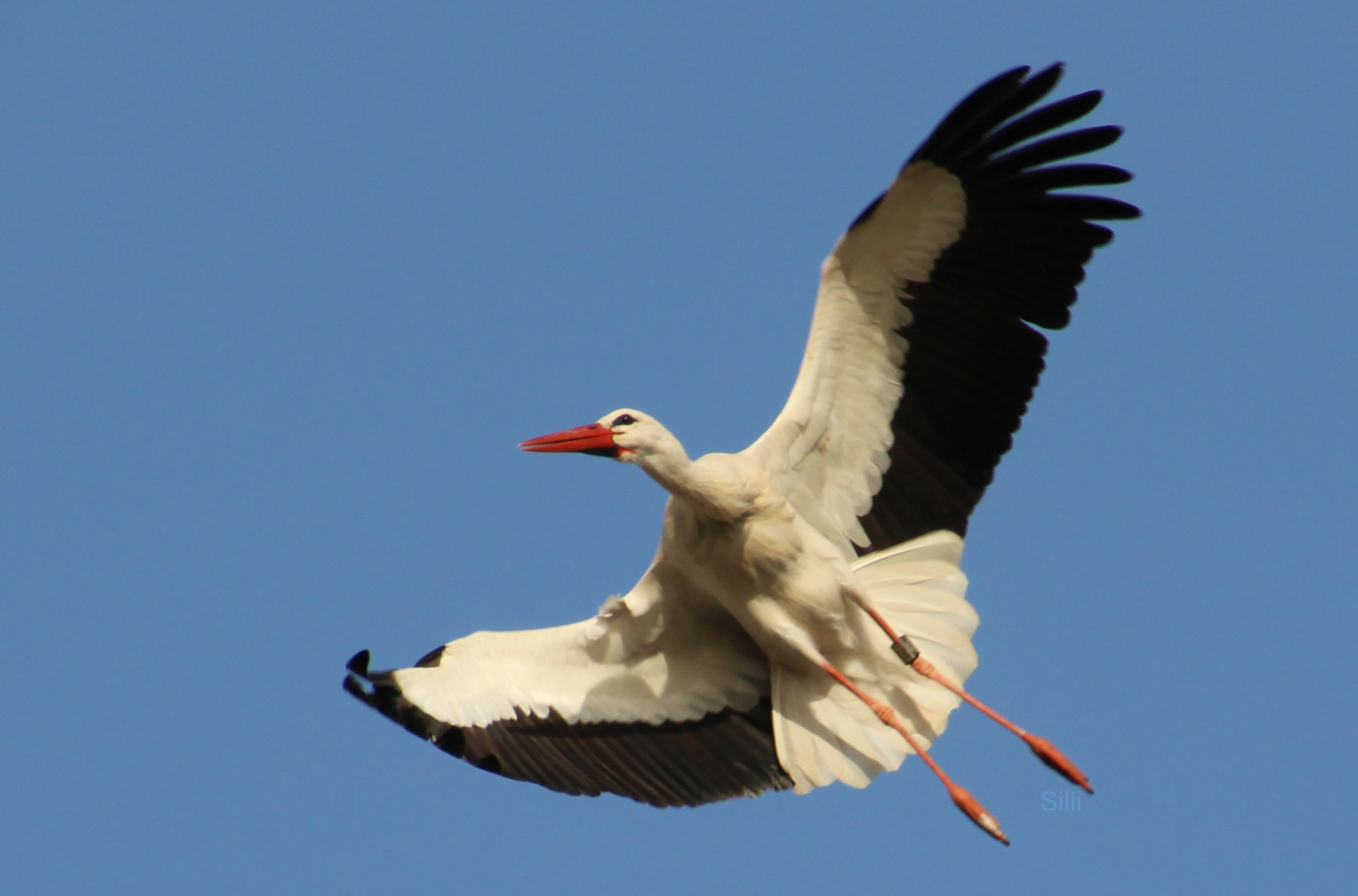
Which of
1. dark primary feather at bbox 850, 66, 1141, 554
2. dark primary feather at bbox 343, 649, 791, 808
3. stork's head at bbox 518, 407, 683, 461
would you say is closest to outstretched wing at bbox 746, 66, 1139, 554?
dark primary feather at bbox 850, 66, 1141, 554

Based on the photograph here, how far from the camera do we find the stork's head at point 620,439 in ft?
26.5

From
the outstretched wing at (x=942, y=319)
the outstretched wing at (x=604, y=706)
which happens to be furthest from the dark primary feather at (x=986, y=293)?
the outstretched wing at (x=604, y=706)

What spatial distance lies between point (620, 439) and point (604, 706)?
1774 millimetres

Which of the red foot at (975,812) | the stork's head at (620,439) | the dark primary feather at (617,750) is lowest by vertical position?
the red foot at (975,812)

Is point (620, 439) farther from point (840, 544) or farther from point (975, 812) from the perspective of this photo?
point (975, 812)

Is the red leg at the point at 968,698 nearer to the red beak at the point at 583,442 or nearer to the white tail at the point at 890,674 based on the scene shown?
the white tail at the point at 890,674

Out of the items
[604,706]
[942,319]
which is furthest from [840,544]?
[604,706]

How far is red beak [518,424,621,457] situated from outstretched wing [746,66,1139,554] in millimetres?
790

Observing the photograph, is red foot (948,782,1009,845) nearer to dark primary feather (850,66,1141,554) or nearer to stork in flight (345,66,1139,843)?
stork in flight (345,66,1139,843)

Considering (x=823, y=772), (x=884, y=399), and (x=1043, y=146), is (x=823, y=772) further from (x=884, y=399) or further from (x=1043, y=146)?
(x=1043, y=146)

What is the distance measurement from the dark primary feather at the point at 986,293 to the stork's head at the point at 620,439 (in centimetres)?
137

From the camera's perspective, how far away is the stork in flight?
26.8 feet

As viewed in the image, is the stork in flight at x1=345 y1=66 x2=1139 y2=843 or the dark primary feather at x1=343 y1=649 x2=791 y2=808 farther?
the dark primary feather at x1=343 y1=649 x2=791 y2=808

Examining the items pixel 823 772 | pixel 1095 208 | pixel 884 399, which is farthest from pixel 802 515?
pixel 1095 208
